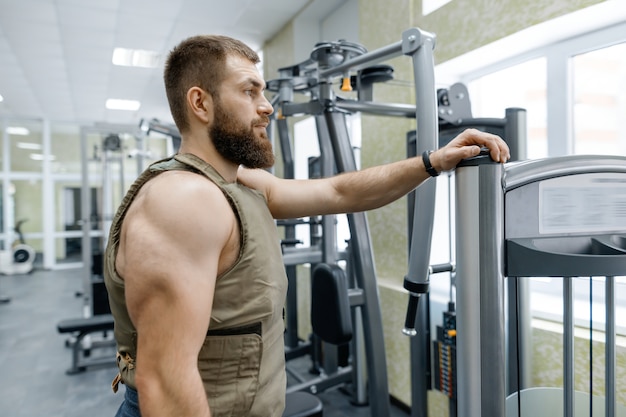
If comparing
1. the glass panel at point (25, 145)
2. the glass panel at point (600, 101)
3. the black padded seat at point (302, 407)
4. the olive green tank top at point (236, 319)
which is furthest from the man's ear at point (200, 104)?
the glass panel at point (25, 145)

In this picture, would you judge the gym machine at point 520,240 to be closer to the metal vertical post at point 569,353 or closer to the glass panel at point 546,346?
the metal vertical post at point 569,353

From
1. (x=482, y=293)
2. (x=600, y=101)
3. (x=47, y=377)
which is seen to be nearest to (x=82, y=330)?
(x=47, y=377)

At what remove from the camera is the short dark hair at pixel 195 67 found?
39.3 inches

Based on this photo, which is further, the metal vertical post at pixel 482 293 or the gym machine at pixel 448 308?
the gym machine at pixel 448 308

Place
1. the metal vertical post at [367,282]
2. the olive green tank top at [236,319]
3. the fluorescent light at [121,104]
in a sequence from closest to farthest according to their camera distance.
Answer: the olive green tank top at [236,319] → the metal vertical post at [367,282] → the fluorescent light at [121,104]

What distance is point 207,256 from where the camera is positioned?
0.82 metres

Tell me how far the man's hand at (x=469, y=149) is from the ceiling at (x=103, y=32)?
9.57 feet

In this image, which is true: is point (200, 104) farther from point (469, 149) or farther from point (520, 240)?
point (520, 240)

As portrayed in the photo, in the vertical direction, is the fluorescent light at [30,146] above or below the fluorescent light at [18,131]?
below

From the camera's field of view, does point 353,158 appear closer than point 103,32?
Yes

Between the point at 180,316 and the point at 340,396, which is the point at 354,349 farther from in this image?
the point at 180,316

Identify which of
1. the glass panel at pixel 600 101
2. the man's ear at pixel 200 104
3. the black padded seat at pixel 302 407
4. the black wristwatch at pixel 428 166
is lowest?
the black padded seat at pixel 302 407

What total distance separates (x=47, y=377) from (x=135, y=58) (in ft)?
10.6

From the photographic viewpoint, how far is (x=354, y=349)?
2.62m
